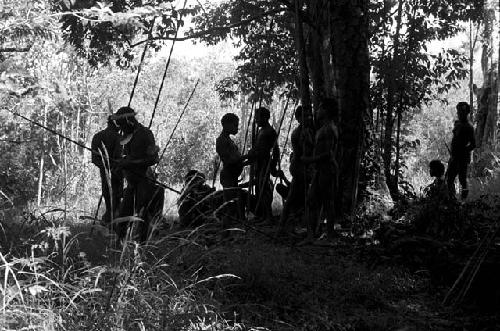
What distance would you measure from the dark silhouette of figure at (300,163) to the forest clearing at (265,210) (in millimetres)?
31

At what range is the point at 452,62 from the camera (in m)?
12.3

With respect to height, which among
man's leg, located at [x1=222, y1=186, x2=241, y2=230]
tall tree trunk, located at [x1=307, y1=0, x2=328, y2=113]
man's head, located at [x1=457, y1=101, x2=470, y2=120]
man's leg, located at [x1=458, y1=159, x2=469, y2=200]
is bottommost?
man's leg, located at [x1=222, y1=186, x2=241, y2=230]

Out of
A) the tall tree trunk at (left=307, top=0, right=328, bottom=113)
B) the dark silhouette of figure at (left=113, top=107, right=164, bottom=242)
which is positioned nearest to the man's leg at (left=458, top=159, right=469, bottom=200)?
the tall tree trunk at (left=307, top=0, right=328, bottom=113)

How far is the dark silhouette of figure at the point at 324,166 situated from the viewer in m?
7.94

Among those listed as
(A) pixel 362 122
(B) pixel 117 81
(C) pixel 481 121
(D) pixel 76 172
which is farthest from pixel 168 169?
(A) pixel 362 122

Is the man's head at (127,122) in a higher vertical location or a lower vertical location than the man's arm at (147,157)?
higher

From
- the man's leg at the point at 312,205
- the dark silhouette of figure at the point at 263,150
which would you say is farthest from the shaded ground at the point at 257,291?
the dark silhouette of figure at the point at 263,150

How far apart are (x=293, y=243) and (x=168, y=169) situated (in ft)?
84.1

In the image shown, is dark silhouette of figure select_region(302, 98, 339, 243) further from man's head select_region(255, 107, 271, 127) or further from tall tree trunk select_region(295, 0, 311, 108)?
man's head select_region(255, 107, 271, 127)

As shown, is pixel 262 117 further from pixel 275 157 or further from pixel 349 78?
pixel 349 78

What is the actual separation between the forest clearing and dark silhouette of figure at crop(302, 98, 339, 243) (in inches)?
1.0

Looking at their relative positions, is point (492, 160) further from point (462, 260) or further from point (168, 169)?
point (168, 169)

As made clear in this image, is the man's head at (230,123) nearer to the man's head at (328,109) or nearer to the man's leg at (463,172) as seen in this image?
the man's head at (328,109)

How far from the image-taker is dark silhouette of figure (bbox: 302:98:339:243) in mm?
7941
